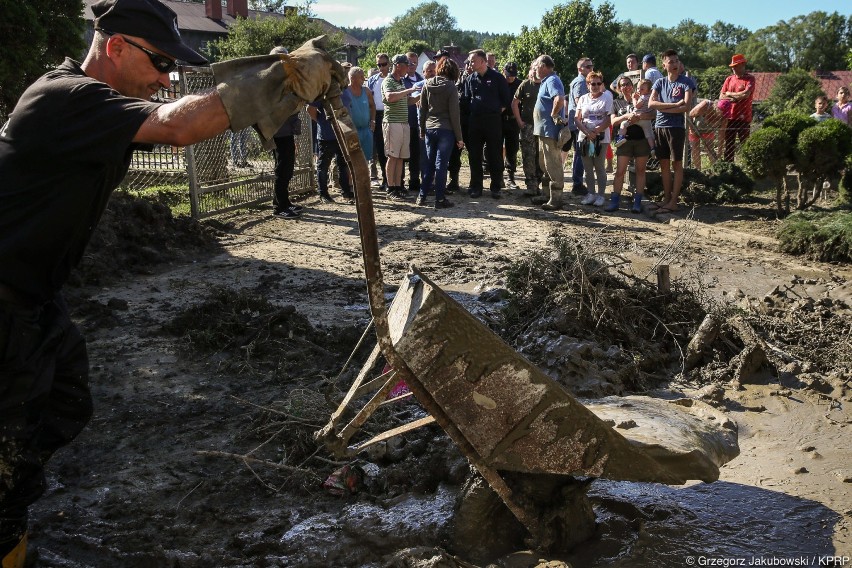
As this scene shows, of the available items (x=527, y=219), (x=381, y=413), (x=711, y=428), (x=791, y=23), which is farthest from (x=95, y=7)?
(x=791, y=23)

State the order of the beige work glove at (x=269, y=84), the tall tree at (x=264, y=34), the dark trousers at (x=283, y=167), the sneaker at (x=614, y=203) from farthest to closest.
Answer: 1. the tall tree at (x=264, y=34)
2. the sneaker at (x=614, y=203)
3. the dark trousers at (x=283, y=167)
4. the beige work glove at (x=269, y=84)

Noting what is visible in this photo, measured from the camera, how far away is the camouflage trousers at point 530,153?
39.2 feet

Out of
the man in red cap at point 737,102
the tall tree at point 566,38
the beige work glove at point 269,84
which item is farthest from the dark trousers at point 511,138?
the tall tree at point 566,38

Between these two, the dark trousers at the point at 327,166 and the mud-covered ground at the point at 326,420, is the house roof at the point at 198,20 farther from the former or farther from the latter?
the mud-covered ground at the point at 326,420

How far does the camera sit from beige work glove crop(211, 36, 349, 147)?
2.25 meters

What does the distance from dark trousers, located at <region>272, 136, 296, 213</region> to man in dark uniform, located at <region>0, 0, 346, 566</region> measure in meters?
7.26

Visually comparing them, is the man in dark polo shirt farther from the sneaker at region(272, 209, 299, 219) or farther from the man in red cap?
the man in red cap

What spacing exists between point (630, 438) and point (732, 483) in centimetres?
107

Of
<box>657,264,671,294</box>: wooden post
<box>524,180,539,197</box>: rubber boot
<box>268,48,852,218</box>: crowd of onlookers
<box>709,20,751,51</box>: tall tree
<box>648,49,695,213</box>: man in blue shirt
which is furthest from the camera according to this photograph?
<box>709,20,751,51</box>: tall tree

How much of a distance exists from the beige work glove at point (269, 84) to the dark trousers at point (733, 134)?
11.2 metres

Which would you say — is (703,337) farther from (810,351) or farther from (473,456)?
(473,456)

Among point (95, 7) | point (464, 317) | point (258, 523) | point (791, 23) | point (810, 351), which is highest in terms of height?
point (791, 23)

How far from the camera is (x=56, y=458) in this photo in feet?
12.9

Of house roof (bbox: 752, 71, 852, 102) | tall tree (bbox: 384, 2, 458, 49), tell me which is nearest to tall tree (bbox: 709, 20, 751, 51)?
tall tree (bbox: 384, 2, 458, 49)
